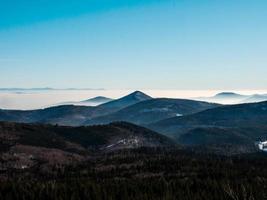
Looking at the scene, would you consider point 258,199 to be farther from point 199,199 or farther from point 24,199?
point 24,199

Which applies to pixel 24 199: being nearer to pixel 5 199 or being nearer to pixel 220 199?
pixel 5 199

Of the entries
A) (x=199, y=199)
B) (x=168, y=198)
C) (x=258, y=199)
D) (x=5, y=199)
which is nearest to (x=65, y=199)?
(x=5, y=199)

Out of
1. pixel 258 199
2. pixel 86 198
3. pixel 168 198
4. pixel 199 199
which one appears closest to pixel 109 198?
pixel 86 198

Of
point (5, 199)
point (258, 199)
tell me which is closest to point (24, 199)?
point (5, 199)

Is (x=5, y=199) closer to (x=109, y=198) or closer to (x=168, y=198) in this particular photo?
(x=109, y=198)

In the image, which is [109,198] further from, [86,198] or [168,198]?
[168,198]
